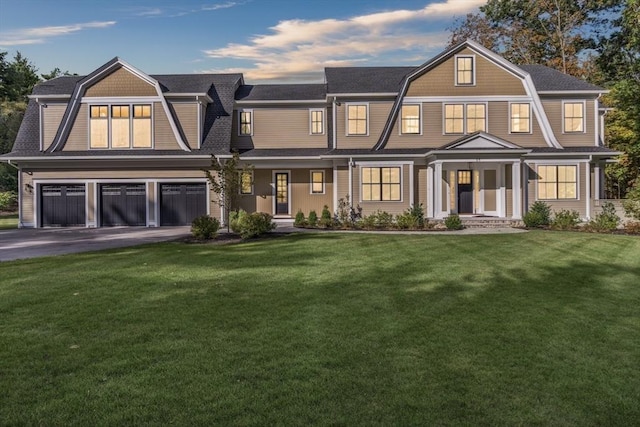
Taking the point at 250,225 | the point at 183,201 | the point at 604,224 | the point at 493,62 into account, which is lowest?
the point at 604,224

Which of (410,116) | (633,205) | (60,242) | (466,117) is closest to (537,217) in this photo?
(633,205)

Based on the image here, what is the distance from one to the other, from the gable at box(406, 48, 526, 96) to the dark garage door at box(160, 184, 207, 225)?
1132cm

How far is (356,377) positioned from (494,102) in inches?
806

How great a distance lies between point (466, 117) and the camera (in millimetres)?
21719


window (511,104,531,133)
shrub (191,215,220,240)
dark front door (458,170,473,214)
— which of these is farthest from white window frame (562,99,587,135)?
shrub (191,215,220,240)

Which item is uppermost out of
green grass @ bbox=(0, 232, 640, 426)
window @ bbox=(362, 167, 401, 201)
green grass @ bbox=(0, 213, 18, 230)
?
window @ bbox=(362, 167, 401, 201)

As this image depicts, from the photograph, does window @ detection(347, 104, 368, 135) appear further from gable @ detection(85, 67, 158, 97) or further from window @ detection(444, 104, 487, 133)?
gable @ detection(85, 67, 158, 97)

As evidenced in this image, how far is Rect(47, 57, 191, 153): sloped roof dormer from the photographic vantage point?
70.1ft

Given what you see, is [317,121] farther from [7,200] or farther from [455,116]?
[7,200]

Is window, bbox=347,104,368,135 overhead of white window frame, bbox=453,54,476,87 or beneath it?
beneath

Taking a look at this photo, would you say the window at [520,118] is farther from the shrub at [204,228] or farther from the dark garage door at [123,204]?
the dark garage door at [123,204]

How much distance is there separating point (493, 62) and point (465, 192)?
634 cm

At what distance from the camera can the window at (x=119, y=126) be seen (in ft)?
71.1

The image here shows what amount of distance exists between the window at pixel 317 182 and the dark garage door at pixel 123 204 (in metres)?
8.16
